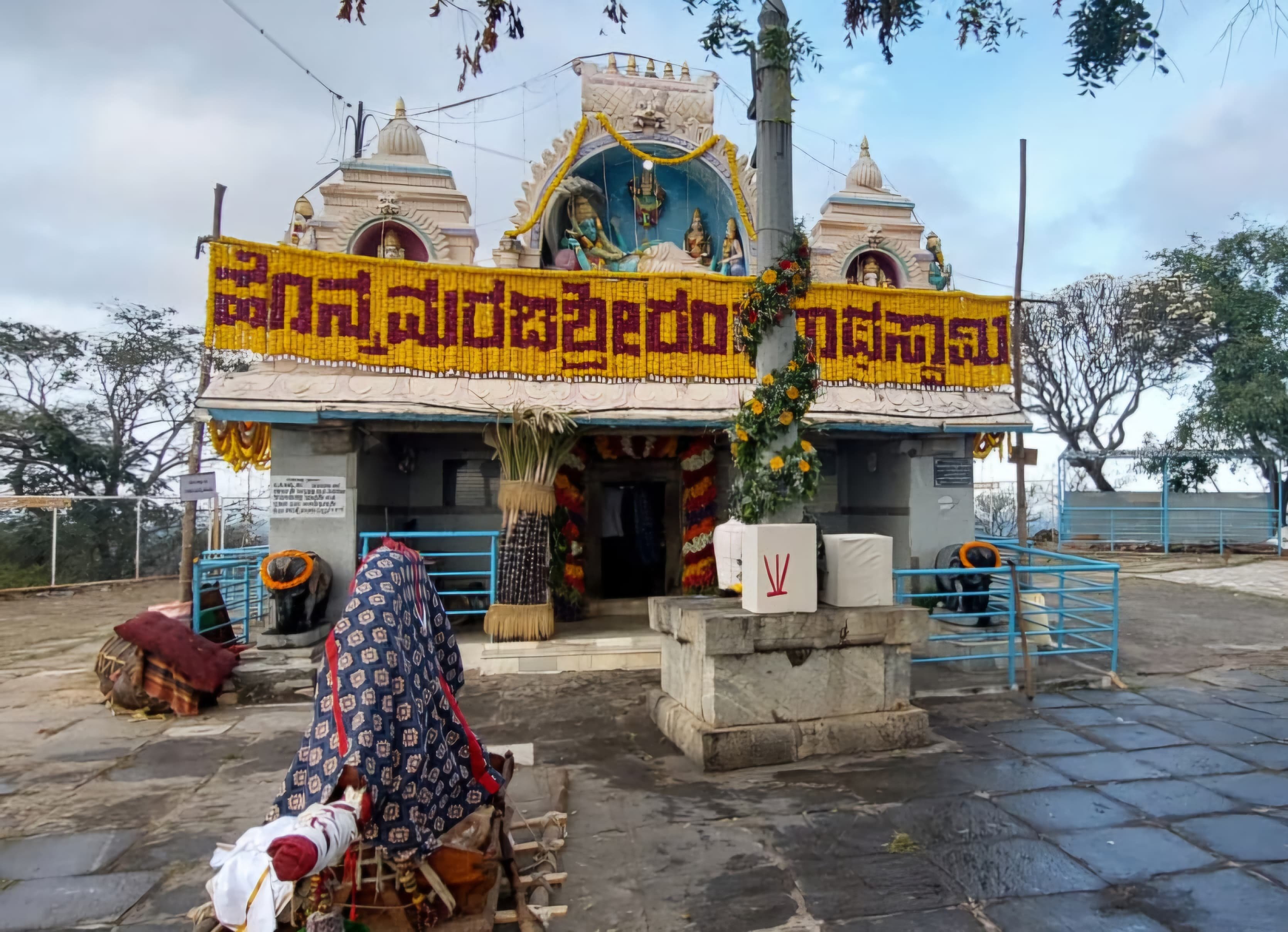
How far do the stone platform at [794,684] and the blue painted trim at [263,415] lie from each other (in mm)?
4848

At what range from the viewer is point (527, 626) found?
26.5ft

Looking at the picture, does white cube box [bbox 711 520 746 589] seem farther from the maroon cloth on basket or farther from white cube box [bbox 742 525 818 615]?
the maroon cloth on basket

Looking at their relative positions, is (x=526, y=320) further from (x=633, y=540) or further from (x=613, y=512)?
(x=633, y=540)

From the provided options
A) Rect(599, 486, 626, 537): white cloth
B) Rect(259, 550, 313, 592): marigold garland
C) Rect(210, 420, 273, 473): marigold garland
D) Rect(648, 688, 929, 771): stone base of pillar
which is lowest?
Rect(648, 688, 929, 771): stone base of pillar

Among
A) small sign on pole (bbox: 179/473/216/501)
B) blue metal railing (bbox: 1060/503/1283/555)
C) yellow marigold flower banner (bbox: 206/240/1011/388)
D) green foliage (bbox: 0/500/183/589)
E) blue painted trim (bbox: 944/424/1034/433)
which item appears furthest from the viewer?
blue metal railing (bbox: 1060/503/1283/555)

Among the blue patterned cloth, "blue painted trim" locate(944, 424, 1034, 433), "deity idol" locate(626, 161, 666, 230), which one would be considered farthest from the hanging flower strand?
"deity idol" locate(626, 161, 666, 230)

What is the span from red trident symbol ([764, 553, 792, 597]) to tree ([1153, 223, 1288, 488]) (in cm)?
2135

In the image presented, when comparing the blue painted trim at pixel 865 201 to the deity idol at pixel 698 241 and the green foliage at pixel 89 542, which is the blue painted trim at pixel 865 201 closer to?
the deity idol at pixel 698 241

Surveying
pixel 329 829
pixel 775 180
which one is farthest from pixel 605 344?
pixel 329 829

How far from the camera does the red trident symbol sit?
5027 millimetres

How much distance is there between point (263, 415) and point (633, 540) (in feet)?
17.1

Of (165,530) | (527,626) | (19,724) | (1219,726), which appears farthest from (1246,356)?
(165,530)

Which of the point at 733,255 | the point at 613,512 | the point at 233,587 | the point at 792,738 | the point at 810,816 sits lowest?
the point at 810,816

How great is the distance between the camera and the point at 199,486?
9.05m
